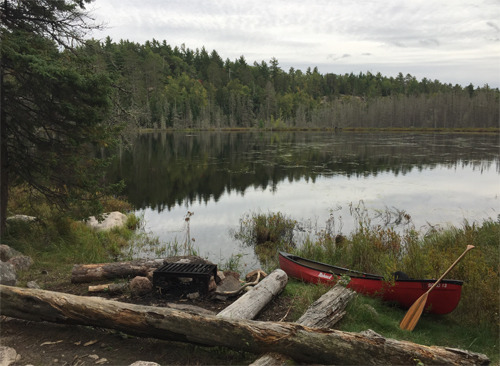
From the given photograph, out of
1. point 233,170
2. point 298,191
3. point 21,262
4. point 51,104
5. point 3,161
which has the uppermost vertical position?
point 51,104

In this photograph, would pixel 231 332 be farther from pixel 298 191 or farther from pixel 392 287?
pixel 298 191

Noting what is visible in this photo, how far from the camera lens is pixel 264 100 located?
129 meters

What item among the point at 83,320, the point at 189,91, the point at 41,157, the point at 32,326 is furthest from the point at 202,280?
the point at 189,91

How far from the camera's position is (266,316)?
5727 millimetres

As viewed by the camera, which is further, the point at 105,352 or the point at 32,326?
the point at 32,326

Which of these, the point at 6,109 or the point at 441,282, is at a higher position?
the point at 6,109

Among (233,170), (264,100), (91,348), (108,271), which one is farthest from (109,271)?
(264,100)

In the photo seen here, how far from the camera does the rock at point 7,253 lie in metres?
7.09

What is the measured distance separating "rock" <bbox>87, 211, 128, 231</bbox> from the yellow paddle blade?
865cm

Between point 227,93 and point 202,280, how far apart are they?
4948 inches

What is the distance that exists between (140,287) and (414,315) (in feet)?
14.8

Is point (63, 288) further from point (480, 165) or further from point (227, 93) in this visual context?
point (227, 93)

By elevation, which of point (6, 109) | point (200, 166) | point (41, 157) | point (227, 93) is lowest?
point (200, 166)

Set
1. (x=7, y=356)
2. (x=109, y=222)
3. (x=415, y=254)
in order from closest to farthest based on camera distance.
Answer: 1. (x=7, y=356)
2. (x=415, y=254)
3. (x=109, y=222)
